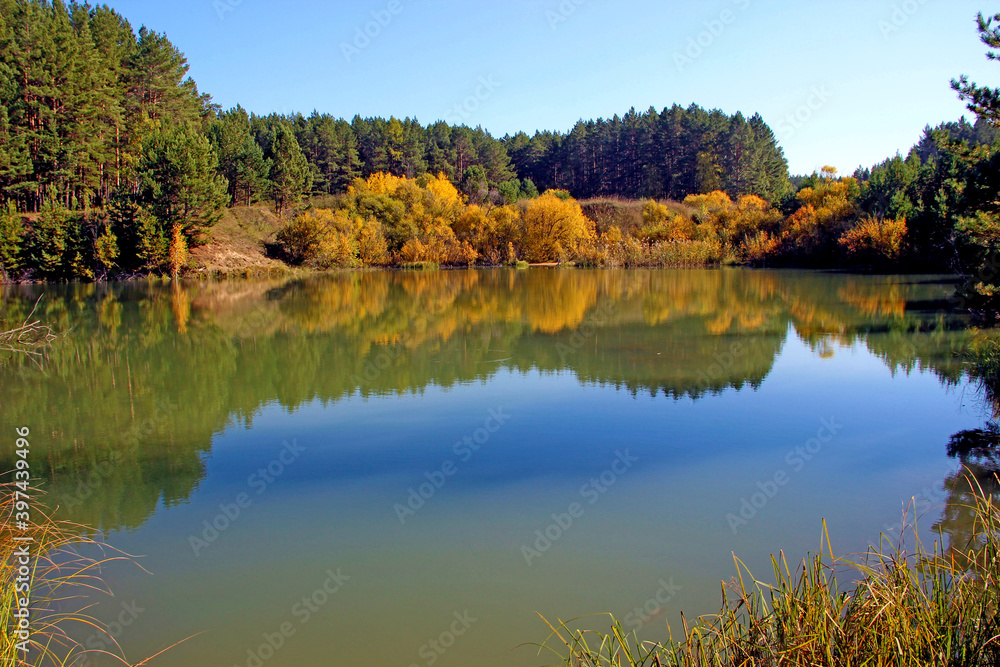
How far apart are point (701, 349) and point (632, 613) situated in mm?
8345

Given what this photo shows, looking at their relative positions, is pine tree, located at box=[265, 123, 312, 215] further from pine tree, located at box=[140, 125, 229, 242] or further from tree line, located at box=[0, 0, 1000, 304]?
pine tree, located at box=[140, 125, 229, 242]

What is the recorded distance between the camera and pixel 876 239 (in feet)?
99.9

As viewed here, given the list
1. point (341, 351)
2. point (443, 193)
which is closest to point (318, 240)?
point (443, 193)

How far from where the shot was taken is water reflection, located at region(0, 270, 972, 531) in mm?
6512

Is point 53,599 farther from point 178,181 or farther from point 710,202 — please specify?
point 710,202

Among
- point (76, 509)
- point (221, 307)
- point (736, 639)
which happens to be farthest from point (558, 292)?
point (736, 639)

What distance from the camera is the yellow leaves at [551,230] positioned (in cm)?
4025

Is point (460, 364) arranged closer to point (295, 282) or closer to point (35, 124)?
point (295, 282)

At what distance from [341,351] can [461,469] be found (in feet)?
20.9

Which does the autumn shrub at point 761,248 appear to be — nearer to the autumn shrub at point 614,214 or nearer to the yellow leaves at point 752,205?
the yellow leaves at point 752,205

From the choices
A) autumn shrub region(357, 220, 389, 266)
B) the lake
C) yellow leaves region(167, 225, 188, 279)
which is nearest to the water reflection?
the lake

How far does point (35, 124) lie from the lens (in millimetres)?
32875

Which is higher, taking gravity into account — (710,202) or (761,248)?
(710,202)

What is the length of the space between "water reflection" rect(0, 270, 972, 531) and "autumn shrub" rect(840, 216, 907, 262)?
26.9 ft
